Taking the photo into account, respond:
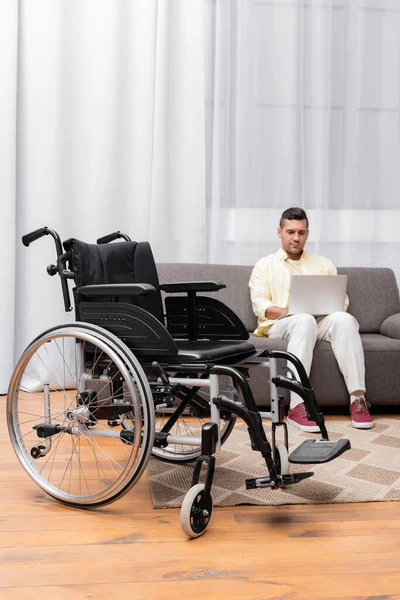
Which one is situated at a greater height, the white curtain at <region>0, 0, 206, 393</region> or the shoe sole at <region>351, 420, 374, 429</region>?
the white curtain at <region>0, 0, 206, 393</region>

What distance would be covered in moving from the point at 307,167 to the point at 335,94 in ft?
1.41

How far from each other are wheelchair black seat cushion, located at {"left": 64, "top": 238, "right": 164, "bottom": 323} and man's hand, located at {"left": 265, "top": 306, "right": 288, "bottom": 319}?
924 mm

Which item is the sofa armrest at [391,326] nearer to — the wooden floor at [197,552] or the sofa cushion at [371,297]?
the sofa cushion at [371,297]

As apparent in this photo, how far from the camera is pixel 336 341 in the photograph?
296cm

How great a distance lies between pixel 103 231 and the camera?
3570mm

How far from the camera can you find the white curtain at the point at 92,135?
3436mm

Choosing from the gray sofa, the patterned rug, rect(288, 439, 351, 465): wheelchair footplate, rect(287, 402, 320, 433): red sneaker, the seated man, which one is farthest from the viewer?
the gray sofa

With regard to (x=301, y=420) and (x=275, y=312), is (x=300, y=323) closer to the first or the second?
(x=275, y=312)

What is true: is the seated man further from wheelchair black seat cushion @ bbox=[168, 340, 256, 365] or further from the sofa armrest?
wheelchair black seat cushion @ bbox=[168, 340, 256, 365]

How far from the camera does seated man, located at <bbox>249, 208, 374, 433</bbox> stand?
9.42ft

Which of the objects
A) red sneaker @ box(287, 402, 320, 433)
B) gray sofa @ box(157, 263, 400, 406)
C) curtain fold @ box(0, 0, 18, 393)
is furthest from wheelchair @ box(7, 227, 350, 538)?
curtain fold @ box(0, 0, 18, 393)

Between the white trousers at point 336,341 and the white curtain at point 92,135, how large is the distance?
916 millimetres

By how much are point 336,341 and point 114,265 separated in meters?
1.16

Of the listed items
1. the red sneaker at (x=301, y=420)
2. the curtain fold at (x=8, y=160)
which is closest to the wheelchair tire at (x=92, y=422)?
the red sneaker at (x=301, y=420)
